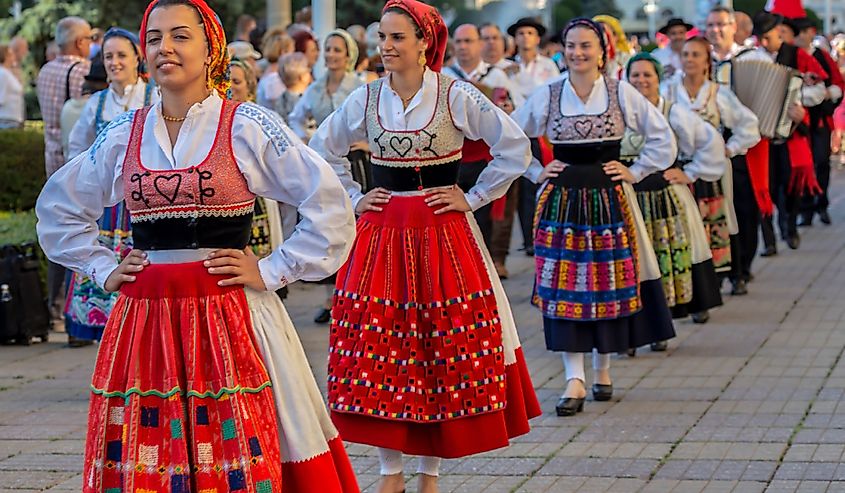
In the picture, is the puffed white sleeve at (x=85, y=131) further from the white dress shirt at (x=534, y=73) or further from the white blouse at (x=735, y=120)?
the white dress shirt at (x=534, y=73)

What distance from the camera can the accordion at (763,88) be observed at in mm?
11680

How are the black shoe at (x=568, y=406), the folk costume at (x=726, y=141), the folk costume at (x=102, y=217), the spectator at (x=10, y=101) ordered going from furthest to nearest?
1. the spectator at (x=10, y=101)
2. the folk costume at (x=726, y=141)
3. the folk costume at (x=102, y=217)
4. the black shoe at (x=568, y=406)

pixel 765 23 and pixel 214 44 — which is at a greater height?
→ pixel 214 44

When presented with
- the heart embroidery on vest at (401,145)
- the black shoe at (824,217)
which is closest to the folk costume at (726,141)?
the heart embroidery on vest at (401,145)

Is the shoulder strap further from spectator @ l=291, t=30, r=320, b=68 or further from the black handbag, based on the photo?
spectator @ l=291, t=30, r=320, b=68

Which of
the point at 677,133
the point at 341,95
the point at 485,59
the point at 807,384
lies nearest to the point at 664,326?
the point at 807,384

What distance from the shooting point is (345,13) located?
28.9 meters

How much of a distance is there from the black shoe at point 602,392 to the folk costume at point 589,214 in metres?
0.13

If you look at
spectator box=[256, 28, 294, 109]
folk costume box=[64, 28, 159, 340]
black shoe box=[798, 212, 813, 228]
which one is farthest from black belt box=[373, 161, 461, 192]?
black shoe box=[798, 212, 813, 228]

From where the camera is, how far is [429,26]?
605 cm

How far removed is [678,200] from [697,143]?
36 centimetres

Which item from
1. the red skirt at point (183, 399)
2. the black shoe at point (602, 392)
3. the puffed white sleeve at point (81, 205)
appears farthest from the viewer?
the black shoe at point (602, 392)

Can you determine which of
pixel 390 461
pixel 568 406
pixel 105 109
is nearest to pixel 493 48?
pixel 105 109

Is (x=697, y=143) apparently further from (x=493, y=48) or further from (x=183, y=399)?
(x=183, y=399)
